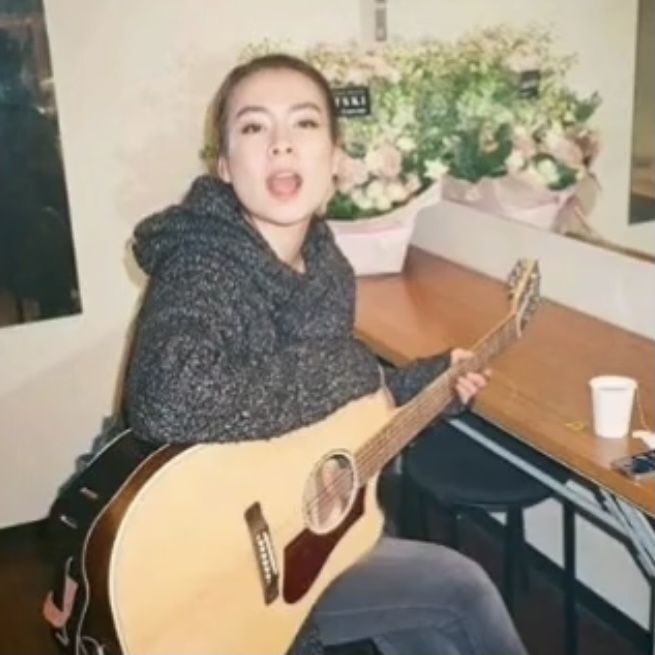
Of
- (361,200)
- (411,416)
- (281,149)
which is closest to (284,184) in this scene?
(281,149)

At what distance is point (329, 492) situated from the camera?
1.55 meters

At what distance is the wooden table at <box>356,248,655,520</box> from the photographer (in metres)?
1.54

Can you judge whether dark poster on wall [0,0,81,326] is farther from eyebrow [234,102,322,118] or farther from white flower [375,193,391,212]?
eyebrow [234,102,322,118]

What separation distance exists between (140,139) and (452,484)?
1.26 metres

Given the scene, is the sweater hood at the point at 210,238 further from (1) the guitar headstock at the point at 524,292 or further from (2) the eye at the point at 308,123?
(1) the guitar headstock at the point at 524,292

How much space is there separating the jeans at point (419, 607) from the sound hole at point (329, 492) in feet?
0.38

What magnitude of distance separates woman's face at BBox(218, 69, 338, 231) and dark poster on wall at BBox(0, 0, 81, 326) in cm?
115

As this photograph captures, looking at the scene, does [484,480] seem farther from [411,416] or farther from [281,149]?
[281,149]

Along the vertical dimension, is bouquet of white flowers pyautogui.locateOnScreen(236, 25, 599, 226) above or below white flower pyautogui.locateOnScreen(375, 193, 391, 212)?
above

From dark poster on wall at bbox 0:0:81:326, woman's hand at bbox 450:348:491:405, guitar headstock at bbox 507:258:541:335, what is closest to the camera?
woman's hand at bbox 450:348:491:405

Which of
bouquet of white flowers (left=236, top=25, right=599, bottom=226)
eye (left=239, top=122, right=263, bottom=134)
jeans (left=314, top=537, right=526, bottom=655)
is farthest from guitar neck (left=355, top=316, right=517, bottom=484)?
bouquet of white flowers (left=236, top=25, right=599, bottom=226)

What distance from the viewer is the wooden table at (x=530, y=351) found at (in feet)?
5.06

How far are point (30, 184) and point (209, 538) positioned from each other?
1.48m

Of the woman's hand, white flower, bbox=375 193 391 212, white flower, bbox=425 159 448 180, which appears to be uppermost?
white flower, bbox=425 159 448 180
